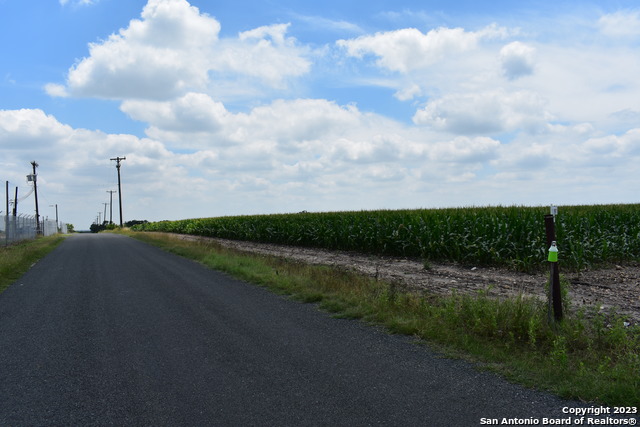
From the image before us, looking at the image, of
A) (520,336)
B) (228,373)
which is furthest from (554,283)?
(228,373)

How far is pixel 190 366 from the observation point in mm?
5551

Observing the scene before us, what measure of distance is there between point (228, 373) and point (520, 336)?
163 inches

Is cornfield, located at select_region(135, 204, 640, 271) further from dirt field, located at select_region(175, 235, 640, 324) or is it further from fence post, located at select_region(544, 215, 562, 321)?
fence post, located at select_region(544, 215, 562, 321)

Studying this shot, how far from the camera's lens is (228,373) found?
5262 mm

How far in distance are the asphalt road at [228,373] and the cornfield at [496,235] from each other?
8.41 m

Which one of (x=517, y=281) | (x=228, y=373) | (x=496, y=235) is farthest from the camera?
(x=496, y=235)

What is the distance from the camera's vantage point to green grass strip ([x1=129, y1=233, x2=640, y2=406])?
4.79 m

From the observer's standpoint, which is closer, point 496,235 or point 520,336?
point 520,336

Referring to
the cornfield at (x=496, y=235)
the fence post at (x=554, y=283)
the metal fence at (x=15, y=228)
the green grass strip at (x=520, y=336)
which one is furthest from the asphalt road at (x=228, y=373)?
the metal fence at (x=15, y=228)

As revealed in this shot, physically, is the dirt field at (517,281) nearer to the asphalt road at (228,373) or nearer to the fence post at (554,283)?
the fence post at (554,283)

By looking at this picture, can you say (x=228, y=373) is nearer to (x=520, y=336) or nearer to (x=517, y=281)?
(x=520, y=336)

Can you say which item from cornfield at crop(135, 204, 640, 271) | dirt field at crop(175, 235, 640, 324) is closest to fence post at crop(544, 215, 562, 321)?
dirt field at crop(175, 235, 640, 324)

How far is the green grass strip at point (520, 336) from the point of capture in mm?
4793

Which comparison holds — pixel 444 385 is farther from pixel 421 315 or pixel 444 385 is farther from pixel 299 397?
pixel 421 315
